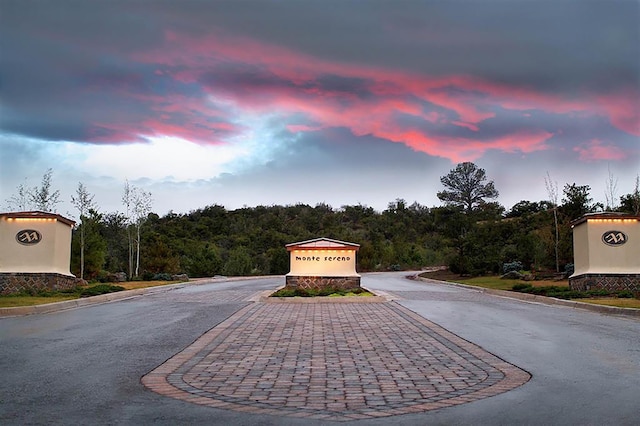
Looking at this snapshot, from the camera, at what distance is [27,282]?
2328 centimetres

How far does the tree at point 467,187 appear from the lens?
54312 mm

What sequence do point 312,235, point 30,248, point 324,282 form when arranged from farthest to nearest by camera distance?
point 312,235 → point 324,282 → point 30,248

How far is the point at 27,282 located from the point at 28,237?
1.77 m

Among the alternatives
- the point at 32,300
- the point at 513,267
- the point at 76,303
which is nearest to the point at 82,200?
the point at 32,300

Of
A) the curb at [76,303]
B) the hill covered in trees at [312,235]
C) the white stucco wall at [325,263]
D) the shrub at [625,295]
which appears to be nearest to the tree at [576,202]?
the hill covered in trees at [312,235]

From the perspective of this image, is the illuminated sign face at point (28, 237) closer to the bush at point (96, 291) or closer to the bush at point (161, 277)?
the bush at point (96, 291)

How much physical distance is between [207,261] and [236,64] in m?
28.8

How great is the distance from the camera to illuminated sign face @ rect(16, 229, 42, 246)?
23.5 meters

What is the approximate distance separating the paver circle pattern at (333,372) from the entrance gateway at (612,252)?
13.1 metres

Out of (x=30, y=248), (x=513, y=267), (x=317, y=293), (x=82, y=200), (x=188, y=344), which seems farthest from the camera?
(x=513, y=267)

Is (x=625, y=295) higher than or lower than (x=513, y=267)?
lower

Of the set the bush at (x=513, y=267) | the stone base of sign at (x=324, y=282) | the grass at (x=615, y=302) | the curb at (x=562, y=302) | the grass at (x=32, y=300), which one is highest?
the bush at (x=513, y=267)

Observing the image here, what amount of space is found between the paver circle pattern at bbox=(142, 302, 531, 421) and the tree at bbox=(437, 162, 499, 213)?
4304 centimetres

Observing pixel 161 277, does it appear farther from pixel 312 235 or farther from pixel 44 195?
pixel 312 235
